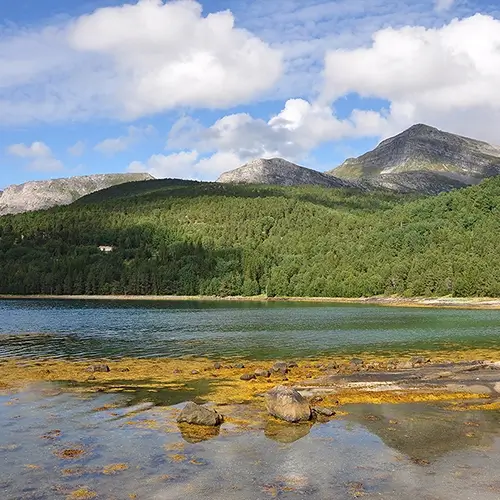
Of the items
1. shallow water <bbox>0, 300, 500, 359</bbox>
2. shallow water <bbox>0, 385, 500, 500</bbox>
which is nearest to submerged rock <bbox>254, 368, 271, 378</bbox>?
shallow water <bbox>0, 300, 500, 359</bbox>

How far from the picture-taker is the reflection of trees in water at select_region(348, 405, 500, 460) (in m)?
27.4

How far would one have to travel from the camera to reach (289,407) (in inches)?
1292

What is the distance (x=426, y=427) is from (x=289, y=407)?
8081 mm

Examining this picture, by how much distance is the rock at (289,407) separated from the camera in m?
32.5

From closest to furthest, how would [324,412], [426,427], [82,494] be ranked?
[82,494] < [426,427] < [324,412]

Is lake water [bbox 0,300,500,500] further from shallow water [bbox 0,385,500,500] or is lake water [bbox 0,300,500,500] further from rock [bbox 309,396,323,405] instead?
rock [bbox 309,396,323,405]

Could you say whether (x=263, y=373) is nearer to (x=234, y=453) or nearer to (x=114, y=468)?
(x=234, y=453)

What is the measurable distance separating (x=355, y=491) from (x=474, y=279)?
625ft

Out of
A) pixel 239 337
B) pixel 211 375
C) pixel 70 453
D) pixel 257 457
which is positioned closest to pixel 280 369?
pixel 211 375

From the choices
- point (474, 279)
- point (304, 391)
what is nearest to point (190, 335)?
point (304, 391)

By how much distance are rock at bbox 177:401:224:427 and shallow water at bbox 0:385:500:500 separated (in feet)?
2.58

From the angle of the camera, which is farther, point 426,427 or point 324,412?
point 324,412

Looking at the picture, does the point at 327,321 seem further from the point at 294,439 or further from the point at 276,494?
the point at 276,494

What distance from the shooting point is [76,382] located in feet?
154
